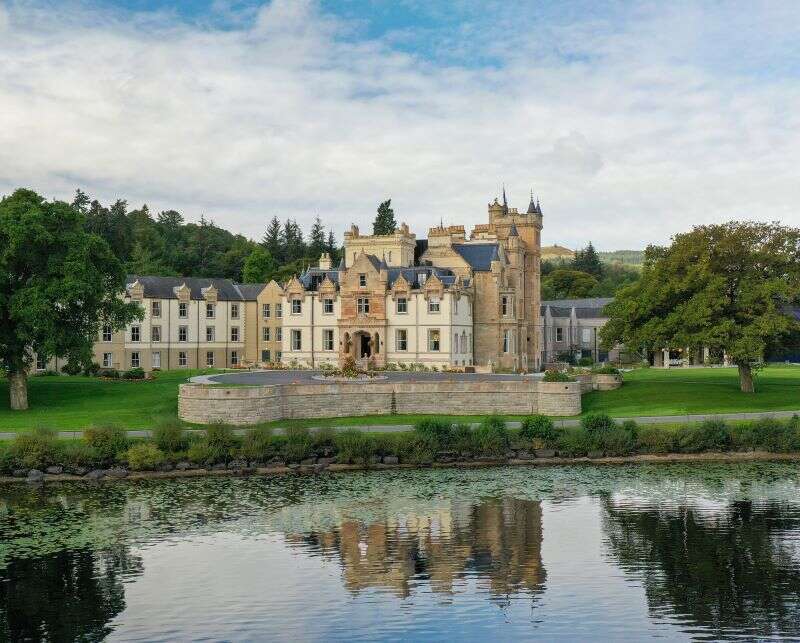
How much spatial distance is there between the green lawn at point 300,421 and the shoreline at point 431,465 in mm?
5001

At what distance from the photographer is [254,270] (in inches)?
4400

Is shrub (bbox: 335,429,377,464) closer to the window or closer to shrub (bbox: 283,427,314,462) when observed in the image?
shrub (bbox: 283,427,314,462)

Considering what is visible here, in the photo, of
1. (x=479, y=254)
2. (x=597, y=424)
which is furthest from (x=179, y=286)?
(x=597, y=424)

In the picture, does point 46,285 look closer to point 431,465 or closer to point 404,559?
point 431,465

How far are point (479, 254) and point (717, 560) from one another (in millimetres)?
51020

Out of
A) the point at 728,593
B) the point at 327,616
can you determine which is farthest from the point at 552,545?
the point at 327,616

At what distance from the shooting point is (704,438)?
150 ft

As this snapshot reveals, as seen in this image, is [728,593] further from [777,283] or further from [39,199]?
[39,199]

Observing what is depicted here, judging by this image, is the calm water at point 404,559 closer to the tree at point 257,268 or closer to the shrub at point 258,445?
the shrub at point 258,445

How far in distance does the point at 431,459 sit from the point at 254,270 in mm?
71338

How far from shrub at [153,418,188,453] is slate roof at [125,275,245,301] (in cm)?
3942

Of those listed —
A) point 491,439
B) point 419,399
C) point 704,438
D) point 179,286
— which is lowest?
point 704,438

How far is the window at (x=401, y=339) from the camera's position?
A: 73.9 metres

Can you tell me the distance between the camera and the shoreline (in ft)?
133
